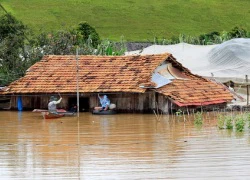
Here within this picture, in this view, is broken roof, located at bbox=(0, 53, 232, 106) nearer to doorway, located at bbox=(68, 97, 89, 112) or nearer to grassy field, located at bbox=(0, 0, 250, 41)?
doorway, located at bbox=(68, 97, 89, 112)

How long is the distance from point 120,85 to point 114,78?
2.67 ft

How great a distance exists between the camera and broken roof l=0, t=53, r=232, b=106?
29.6 m

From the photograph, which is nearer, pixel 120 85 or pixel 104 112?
pixel 104 112

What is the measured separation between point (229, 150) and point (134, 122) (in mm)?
8008

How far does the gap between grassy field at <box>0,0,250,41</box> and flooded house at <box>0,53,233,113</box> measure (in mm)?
29914

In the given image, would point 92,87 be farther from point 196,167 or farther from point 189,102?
point 196,167

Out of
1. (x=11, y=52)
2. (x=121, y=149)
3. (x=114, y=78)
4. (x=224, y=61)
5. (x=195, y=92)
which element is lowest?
(x=121, y=149)

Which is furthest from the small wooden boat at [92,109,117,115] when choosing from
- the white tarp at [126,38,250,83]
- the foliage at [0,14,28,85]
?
the foliage at [0,14,28,85]

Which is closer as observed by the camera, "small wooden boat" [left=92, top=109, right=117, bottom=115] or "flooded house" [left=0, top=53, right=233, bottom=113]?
"flooded house" [left=0, top=53, right=233, bottom=113]

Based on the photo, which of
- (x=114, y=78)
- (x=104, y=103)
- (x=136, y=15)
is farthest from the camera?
(x=136, y=15)

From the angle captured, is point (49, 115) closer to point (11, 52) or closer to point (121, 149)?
point (11, 52)

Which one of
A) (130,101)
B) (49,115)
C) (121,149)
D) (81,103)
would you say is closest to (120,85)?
(130,101)

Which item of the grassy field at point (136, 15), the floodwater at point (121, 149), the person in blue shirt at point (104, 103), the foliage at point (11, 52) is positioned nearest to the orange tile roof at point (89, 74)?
the person in blue shirt at point (104, 103)

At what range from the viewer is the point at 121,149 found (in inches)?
781
